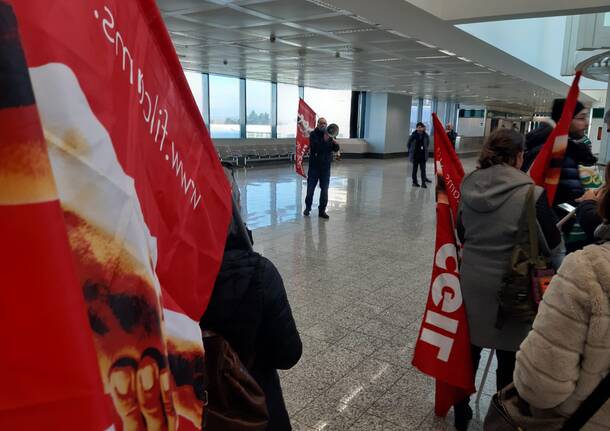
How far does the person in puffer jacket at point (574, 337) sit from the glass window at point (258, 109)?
17.6m

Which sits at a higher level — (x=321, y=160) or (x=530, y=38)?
(x=530, y=38)

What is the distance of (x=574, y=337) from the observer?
1174 millimetres

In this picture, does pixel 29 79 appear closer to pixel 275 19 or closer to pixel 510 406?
pixel 510 406

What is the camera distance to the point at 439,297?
250cm

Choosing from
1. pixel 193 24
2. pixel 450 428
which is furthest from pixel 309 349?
pixel 193 24

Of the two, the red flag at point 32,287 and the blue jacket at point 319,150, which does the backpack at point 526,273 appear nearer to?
the red flag at point 32,287

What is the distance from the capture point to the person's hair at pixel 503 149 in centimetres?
217

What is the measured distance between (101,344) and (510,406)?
1.36 metres

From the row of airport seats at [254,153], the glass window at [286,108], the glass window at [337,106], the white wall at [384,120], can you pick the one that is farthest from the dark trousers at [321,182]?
the glass window at [337,106]

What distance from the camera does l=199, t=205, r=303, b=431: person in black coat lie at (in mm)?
1244

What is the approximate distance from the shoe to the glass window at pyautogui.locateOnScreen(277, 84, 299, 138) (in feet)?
58.1

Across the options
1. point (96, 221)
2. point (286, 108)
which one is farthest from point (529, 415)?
point (286, 108)

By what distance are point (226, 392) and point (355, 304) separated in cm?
307

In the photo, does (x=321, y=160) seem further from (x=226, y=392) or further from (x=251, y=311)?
(x=226, y=392)
